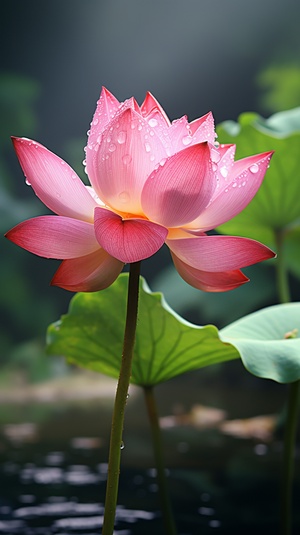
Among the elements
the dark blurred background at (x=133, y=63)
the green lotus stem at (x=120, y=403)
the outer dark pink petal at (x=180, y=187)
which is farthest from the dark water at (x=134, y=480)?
the dark blurred background at (x=133, y=63)

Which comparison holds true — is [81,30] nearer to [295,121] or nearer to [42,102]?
[42,102]

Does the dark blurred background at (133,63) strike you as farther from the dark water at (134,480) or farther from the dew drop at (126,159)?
the dew drop at (126,159)

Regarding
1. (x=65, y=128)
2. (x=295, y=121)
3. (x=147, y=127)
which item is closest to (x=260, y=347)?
(x=147, y=127)

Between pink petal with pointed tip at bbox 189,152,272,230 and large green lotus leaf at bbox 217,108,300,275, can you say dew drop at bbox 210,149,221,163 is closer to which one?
pink petal with pointed tip at bbox 189,152,272,230

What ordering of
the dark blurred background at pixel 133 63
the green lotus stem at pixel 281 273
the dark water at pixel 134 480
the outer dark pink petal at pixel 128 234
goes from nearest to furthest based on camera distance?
1. the outer dark pink petal at pixel 128 234
2. the dark water at pixel 134 480
3. the green lotus stem at pixel 281 273
4. the dark blurred background at pixel 133 63

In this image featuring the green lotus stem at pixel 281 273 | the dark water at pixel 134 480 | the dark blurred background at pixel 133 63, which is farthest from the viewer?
the dark blurred background at pixel 133 63

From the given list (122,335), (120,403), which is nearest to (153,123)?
(120,403)
